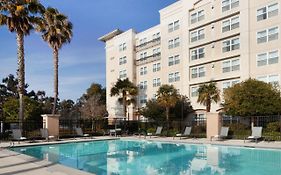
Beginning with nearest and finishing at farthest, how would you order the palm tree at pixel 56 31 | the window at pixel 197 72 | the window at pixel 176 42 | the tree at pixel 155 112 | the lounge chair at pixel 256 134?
the lounge chair at pixel 256 134 → the palm tree at pixel 56 31 → the tree at pixel 155 112 → the window at pixel 197 72 → the window at pixel 176 42

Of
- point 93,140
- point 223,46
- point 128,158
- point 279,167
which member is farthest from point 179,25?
point 279,167

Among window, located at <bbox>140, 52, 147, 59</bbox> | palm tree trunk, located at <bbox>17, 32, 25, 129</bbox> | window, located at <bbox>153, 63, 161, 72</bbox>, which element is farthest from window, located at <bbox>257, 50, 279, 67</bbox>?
palm tree trunk, located at <bbox>17, 32, 25, 129</bbox>

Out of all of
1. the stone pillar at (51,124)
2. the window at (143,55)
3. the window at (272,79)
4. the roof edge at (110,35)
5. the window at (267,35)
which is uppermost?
the roof edge at (110,35)

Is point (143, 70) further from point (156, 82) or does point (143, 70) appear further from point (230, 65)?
point (230, 65)

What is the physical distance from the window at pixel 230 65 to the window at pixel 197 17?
6389mm

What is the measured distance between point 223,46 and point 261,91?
31.7 feet

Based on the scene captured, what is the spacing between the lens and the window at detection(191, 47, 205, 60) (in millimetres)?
39750

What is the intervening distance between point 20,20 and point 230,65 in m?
21.5

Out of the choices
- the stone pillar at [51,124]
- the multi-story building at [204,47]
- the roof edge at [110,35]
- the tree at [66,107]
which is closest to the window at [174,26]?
the multi-story building at [204,47]

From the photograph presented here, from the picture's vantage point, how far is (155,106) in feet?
131

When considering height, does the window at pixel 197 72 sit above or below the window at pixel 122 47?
below

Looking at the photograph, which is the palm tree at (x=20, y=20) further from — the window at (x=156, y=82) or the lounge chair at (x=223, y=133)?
the window at (x=156, y=82)

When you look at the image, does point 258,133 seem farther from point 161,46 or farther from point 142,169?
point 161,46

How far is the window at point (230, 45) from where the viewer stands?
35716 millimetres
